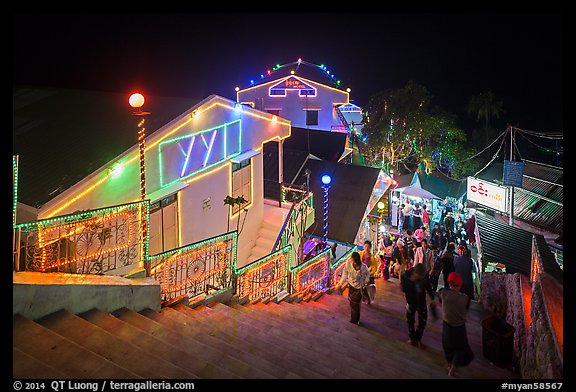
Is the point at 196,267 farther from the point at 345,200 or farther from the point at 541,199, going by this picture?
the point at 541,199

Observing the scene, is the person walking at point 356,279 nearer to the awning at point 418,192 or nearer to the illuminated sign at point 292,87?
the awning at point 418,192

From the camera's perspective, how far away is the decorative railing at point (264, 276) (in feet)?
31.1

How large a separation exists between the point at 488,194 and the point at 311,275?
11.7m

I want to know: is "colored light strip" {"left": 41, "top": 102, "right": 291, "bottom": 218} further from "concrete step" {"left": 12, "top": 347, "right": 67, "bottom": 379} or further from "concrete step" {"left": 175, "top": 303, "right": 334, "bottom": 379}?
"concrete step" {"left": 12, "top": 347, "right": 67, "bottom": 379}

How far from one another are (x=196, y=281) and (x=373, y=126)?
74.6 ft

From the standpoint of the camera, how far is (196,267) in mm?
8547

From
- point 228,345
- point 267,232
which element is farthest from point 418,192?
point 228,345

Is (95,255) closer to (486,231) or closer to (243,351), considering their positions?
(243,351)

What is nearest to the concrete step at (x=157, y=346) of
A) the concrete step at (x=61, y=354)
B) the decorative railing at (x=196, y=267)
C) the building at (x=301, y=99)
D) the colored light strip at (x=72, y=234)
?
the concrete step at (x=61, y=354)

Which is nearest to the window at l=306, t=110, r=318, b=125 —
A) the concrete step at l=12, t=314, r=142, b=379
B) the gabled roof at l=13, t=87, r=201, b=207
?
the gabled roof at l=13, t=87, r=201, b=207

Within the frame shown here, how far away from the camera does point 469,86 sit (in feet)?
228

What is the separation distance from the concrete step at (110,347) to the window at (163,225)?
4815 millimetres

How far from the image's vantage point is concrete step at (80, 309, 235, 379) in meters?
5.21

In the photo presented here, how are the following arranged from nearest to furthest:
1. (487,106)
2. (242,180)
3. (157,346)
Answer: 1. (157,346)
2. (242,180)
3. (487,106)
